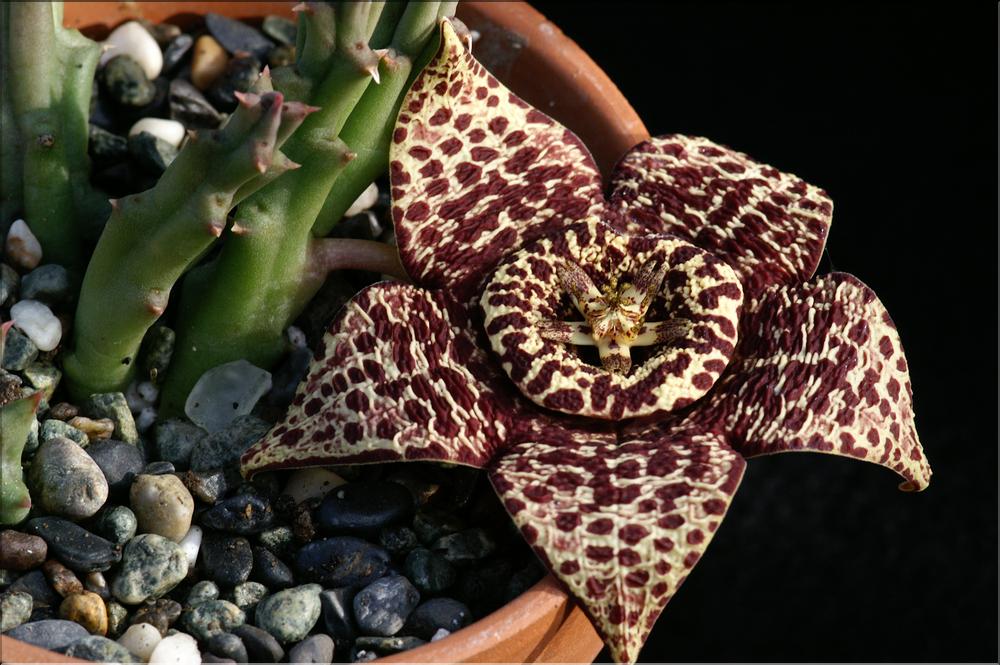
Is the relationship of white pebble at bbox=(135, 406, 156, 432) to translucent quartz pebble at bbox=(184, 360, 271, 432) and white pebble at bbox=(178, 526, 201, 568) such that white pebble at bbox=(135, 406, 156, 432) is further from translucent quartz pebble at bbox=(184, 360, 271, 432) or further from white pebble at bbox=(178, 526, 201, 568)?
white pebble at bbox=(178, 526, 201, 568)

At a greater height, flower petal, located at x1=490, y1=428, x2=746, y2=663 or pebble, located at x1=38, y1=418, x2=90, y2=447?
flower petal, located at x1=490, y1=428, x2=746, y2=663

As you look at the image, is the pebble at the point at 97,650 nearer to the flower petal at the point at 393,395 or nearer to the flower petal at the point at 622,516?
the flower petal at the point at 393,395

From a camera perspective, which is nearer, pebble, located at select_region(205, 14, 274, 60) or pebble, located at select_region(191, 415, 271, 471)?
pebble, located at select_region(191, 415, 271, 471)

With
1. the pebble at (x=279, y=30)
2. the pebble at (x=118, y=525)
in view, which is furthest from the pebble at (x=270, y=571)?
the pebble at (x=279, y=30)

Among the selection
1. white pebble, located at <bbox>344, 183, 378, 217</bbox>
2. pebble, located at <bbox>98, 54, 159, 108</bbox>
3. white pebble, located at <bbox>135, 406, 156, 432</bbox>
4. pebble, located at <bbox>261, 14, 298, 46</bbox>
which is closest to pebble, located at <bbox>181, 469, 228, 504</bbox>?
white pebble, located at <bbox>135, 406, 156, 432</bbox>

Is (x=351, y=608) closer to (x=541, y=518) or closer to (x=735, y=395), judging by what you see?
(x=541, y=518)

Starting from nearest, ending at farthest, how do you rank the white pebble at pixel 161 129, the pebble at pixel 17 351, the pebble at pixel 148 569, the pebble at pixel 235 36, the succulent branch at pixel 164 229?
the succulent branch at pixel 164 229
the pebble at pixel 148 569
the pebble at pixel 17 351
the white pebble at pixel 161 129
the pebble at pixel 235 36

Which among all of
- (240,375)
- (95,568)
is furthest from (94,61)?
(95,568)
